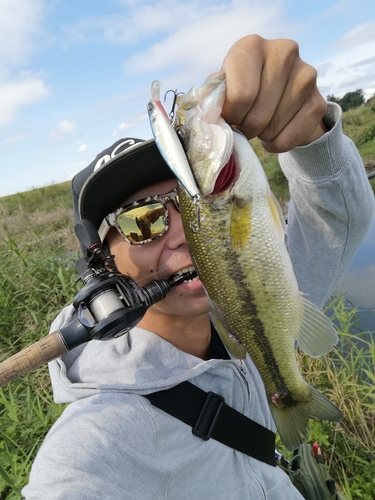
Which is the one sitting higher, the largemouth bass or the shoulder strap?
the largemouth bass

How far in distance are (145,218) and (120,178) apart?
0.22 metres

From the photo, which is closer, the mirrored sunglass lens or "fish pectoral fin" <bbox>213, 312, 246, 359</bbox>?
"fish pectoral fin" <bbox>213, 312, 246, 359</bbox>

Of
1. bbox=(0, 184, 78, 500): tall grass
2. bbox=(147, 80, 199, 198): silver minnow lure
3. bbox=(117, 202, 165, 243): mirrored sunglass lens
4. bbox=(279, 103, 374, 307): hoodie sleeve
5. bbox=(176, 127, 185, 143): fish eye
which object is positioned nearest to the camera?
bbox=(147, 80, 199, 198): silver minnow lure

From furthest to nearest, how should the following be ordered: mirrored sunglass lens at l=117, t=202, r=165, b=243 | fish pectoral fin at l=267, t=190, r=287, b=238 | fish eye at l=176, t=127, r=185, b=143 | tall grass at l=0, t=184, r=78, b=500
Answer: tall grass at l=0, t=184, r=78, b=500
mirrored sunglass lens at l=117, t=202, r=165, b=243
fish pectoral fin at l=267, t=190, r=287, b=238
fish eye at l=176, t=127, r=185, b=143

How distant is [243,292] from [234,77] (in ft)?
2.47

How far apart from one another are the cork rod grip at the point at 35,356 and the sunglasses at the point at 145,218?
0.57 metres

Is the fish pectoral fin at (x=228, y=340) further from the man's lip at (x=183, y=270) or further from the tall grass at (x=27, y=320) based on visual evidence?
the tall grass at (x=27, y=320)

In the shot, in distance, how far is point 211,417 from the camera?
71.7 inches

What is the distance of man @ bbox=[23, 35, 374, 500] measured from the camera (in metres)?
1.34

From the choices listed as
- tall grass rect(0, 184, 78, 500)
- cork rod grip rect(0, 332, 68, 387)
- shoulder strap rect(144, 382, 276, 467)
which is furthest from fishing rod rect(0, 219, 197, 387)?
tall grass rect(0, 184, 78, 500)

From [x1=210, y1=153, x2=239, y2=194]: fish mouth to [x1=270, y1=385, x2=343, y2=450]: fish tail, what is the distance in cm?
99

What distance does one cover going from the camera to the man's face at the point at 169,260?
6.06 feet

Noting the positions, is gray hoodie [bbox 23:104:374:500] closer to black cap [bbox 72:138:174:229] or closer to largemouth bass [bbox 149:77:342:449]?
largemouth bass [bbox 149:77:342:449]

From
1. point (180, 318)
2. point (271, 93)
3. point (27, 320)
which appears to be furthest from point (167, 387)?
point (27, 320)
